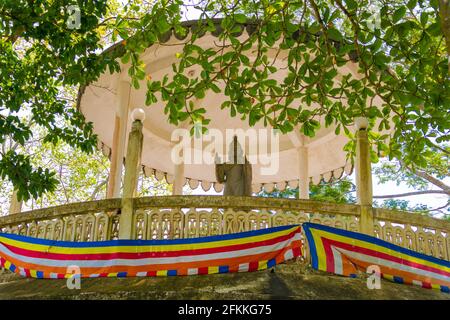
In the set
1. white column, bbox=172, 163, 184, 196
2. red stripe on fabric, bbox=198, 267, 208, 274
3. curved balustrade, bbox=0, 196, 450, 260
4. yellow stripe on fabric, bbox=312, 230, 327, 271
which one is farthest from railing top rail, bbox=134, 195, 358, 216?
white column, bbox=172, 163, 184, 196

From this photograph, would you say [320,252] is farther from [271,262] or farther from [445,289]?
[445,289]

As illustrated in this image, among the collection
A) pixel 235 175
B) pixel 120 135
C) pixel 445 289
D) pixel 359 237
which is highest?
pixel 120 135

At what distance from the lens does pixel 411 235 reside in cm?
860

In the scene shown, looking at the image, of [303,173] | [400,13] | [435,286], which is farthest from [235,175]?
[400,13]

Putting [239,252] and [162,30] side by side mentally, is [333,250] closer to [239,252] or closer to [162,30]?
[239,252]

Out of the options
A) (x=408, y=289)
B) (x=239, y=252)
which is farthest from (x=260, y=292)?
(x=408, y=289)

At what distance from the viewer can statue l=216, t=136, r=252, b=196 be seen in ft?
37.1

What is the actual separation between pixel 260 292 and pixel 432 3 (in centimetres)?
403

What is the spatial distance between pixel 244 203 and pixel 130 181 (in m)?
1.69

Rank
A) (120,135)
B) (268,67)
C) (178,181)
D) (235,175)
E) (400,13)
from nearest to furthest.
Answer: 1. (400,13)
2. (268,67)
3. (235,175)
4. (120,135)
5. (178,181)

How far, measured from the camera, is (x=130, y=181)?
864 cm

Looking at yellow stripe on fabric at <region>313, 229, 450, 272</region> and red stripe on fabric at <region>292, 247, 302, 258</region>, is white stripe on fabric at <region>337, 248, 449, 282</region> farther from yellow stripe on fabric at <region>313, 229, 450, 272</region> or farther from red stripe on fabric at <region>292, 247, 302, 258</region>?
red stripe on fabric at <region>292, 247, 302, 258</region>

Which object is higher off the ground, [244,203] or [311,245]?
[244,203]

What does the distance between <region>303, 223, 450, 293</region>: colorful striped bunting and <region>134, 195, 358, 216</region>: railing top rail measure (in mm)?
844
